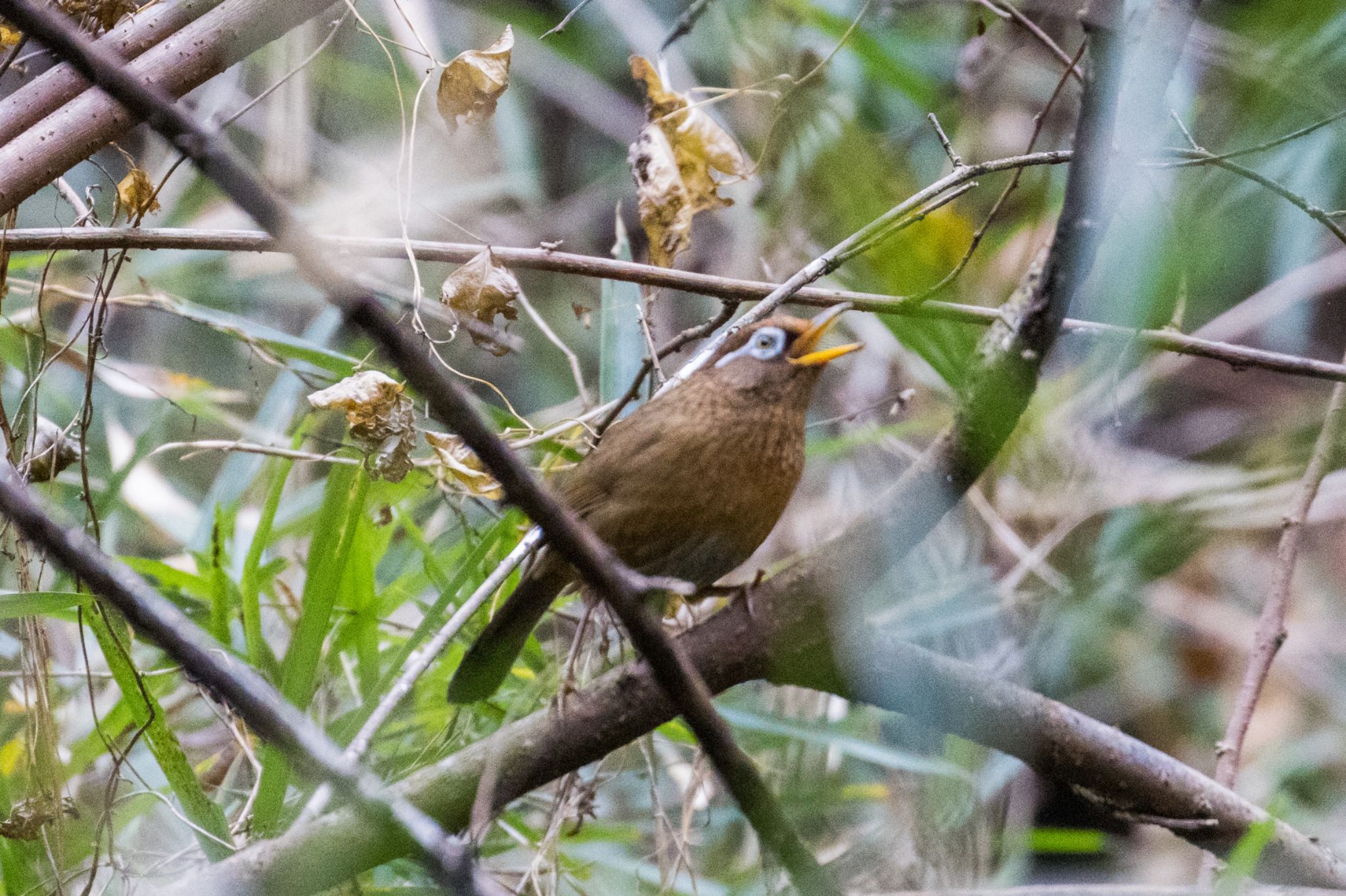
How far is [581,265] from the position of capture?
224 centimetres

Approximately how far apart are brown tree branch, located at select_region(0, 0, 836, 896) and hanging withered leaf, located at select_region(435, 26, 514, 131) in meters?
1.35

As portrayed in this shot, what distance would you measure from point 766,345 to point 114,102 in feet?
4.31

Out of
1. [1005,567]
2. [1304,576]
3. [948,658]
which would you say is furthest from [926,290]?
[1304,576]

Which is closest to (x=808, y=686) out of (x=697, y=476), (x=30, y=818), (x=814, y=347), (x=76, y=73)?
(x=697, y=476)

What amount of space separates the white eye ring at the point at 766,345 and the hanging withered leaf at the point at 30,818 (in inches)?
62.1

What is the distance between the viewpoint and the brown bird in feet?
7.89

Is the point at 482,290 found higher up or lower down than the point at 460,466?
higher up

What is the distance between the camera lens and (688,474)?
Answer: 2.41 meters

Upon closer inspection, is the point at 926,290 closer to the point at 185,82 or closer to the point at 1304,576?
the point at 185,82

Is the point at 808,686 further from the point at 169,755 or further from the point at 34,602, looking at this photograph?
the point at 34,602

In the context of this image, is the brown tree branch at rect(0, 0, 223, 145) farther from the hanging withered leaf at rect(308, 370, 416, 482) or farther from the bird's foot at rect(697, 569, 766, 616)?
the bird's foot at rect(697, 569, 766, 616)

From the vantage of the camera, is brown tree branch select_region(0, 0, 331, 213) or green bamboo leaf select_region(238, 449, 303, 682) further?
green bamboo leaf select_region(238, 449, 303, 682)

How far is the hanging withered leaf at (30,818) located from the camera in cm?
206

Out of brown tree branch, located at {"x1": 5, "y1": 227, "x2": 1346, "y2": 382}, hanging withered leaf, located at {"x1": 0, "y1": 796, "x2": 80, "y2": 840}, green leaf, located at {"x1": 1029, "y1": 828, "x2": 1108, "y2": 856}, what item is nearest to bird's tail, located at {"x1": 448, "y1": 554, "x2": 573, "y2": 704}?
brown tree branch, located at {"x1": 5, "y1": 227, "x2": 1346, "y2": 382}
